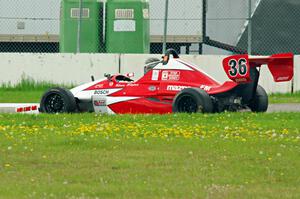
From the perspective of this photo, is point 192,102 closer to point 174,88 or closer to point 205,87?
point 205,87

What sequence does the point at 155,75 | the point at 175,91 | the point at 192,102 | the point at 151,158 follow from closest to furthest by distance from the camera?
the point at 151,158
the point at 192,102
the point at 175,91
the point at 155,75

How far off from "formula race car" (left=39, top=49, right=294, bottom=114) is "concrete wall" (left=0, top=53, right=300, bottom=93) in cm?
613

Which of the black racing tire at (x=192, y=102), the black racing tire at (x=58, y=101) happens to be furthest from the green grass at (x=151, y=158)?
the black racing tire at (x=58, y=101)

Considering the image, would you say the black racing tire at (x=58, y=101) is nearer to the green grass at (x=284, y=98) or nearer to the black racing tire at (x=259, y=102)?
the black racing tire at (x=259, y=102)

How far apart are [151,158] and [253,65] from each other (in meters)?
6.81

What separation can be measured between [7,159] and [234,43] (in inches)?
695

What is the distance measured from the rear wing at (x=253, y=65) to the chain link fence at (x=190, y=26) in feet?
24.0

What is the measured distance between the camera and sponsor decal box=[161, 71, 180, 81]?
17.2 meters

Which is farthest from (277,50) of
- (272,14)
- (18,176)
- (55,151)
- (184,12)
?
(18,176)

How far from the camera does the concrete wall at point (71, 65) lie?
2442 centimetres

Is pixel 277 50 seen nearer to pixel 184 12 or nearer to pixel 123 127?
pixel 184 12

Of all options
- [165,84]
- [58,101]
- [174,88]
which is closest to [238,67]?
[174,88]

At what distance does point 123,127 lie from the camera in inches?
531

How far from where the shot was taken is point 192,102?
1631 centimetres
